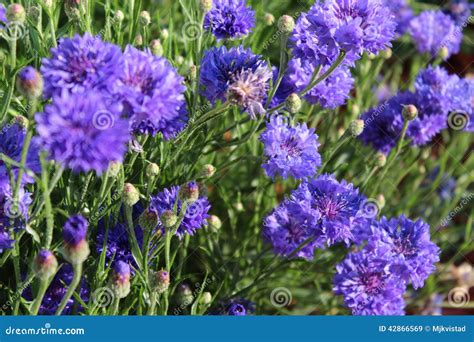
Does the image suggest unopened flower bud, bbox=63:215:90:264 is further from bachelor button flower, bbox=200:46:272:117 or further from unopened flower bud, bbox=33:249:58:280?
bachelor button flower, bbox=200:46:272:117

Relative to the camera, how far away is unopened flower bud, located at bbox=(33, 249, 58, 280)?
3.01 feet

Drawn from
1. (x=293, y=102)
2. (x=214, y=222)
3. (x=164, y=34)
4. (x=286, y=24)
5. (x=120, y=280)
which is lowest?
(x=214, y=222)

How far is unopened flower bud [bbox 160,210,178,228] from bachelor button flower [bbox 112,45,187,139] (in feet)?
0.58

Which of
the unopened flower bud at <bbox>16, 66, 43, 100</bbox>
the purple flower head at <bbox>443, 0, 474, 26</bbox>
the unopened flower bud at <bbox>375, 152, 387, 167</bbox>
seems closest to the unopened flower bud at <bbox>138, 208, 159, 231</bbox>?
the unopened flower bud at <bbox>16, 66, 43, 100</bbox>

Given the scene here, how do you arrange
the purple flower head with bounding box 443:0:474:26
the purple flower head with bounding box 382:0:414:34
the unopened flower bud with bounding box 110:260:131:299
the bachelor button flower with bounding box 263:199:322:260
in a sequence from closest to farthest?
the unopened flower bud with bounding box 110:260:131:299 → the bachelor button flower with bounding box 263:199:322:260 → the purple flower head with bounding box 382:0:414:34 → the purple flower head with bounding box 443:0:474:26

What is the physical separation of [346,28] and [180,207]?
0.42 m

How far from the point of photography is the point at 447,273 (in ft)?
6.26

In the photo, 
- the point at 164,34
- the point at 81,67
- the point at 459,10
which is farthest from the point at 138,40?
the point at 459,10

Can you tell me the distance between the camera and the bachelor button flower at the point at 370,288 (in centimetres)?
127

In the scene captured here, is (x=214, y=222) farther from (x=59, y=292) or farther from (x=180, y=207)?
(x=59, y=292)

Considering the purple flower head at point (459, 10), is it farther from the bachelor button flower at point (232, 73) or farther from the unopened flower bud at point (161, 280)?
the unopened flower bud at point (161, 280)

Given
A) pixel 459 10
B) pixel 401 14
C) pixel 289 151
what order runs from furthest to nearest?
pixel 459 10 → pixel 401 14 → pixel 289 151

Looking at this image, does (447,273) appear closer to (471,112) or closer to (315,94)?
(471,112)

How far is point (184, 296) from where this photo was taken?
4.34 feet
